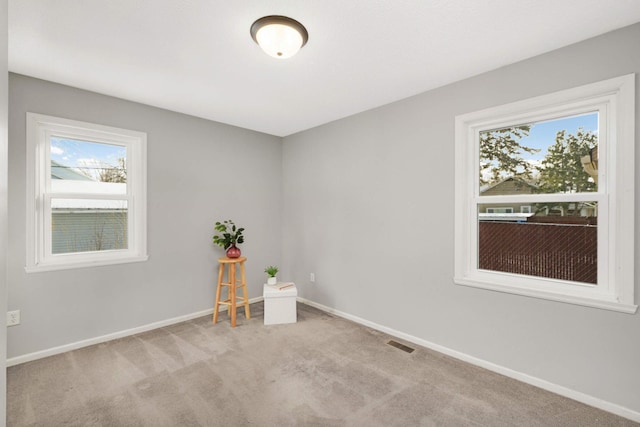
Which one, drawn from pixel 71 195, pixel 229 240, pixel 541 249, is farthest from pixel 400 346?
pixel 71 195

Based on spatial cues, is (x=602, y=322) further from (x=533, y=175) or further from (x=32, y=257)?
(x=32, y=257)

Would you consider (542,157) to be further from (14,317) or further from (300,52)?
(14,317)

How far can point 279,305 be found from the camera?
10.8 feet

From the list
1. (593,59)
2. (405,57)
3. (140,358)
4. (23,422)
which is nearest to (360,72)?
(405,57)

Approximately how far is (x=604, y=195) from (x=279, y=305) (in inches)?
117

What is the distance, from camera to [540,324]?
2113mm

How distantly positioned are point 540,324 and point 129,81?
12.7ft

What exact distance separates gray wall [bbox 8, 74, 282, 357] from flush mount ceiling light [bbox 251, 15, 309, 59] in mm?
1969

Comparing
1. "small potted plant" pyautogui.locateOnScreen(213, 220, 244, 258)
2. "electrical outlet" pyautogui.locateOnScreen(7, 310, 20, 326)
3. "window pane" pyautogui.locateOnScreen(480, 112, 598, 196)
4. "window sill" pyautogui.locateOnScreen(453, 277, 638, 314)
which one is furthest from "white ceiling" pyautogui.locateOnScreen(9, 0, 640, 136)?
"electrical outlet" pyautogui.locateOnScreen(7, 310, 20, 326)

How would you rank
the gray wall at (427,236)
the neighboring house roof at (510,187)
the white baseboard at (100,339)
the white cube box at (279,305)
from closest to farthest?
the gray wall at (427,236) < the neighboring house roof at (510,187) < the white baseboard at (100,339) < the white cube box at (279,305)

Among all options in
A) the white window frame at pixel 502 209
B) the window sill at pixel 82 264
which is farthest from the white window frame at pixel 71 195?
the white window frame at pixel 502 209

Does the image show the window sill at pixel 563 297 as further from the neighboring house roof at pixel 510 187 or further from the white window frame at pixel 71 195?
the white window frame at pixel 71 195

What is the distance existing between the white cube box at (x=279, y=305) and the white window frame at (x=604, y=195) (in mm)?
1859

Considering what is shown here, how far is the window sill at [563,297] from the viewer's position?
182 centimetres
